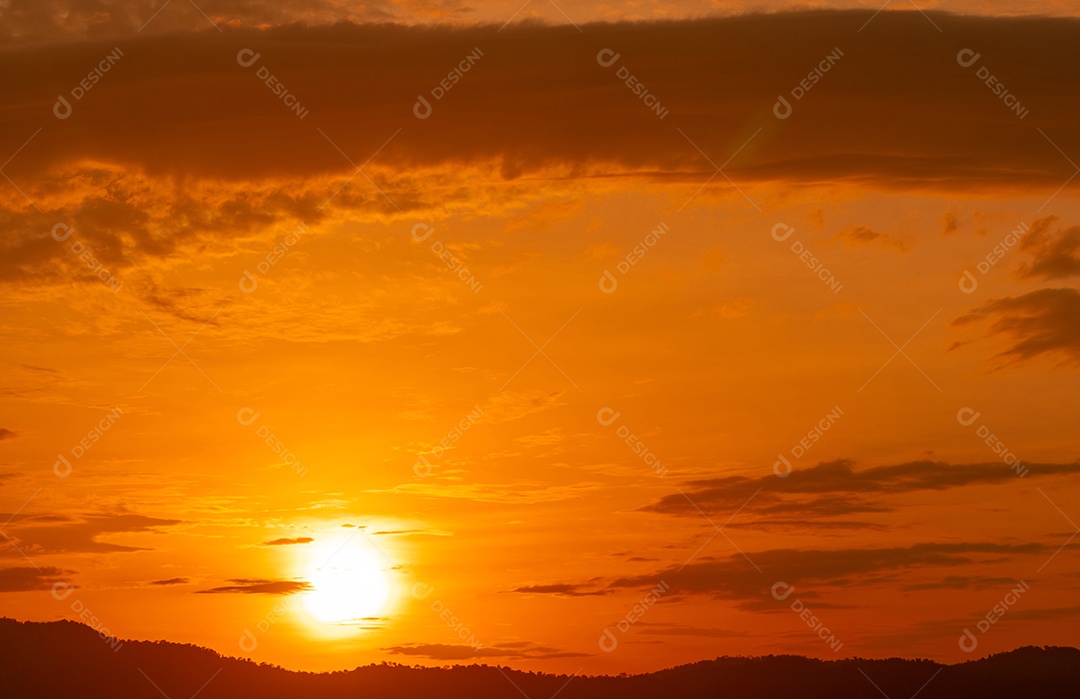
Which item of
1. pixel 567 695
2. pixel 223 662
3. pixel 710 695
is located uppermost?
pixel 223 662

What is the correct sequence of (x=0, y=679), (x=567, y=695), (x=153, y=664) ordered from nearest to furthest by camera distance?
(x=0, y=679)
(x=153, y=664)
(x=567, y=695)

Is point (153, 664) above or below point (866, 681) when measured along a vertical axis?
above

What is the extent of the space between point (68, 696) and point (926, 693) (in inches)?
4970

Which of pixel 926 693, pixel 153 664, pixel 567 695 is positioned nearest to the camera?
pixel 926 693

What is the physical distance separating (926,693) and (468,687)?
69.3 meters

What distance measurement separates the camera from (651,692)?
183m

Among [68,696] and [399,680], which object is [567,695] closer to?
[399,680]

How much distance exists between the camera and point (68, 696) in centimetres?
16562

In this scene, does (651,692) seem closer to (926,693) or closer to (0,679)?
(926,693)

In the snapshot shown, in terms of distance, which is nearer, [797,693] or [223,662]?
[797,693]

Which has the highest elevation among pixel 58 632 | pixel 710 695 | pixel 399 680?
pixel 58 632

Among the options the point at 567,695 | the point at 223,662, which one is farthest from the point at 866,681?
the point at 223,662

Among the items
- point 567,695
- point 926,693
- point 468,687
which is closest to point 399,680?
point 468,687

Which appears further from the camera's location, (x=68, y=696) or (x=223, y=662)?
(x=223, y=662)
